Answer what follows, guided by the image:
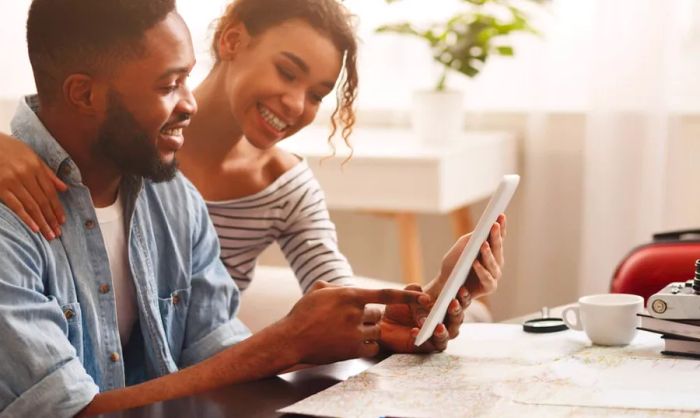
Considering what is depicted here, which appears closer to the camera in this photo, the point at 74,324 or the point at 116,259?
the point at 74,324

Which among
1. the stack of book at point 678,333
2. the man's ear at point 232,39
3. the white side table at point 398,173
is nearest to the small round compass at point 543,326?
the stack of book at point 678,333

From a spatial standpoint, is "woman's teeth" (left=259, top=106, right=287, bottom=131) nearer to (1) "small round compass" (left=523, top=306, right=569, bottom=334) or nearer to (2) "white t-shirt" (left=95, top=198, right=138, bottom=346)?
(2) "white t-shirt" (left=95, top=198, right=138, bottom=346)

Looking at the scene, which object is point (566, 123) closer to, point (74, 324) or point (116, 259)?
point (116, 259)

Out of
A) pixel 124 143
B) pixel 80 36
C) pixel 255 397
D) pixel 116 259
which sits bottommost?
pixel 255 397

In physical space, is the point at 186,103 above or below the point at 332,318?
above

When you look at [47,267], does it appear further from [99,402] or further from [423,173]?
[423,173]

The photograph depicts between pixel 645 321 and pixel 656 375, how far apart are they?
0.10 meters

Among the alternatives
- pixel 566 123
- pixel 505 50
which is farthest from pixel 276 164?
pixel 566 123

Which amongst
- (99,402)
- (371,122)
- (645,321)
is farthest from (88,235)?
(371,122)

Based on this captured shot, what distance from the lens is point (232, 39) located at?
167cm

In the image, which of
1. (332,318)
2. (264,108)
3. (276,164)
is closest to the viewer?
(332,318)

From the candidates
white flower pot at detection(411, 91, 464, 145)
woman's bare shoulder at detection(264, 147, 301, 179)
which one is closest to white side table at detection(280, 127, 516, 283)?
white flower pot at detection(411, 91, 464, 145)

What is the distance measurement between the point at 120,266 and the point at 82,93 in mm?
204

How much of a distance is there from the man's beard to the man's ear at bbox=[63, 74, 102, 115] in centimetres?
2
